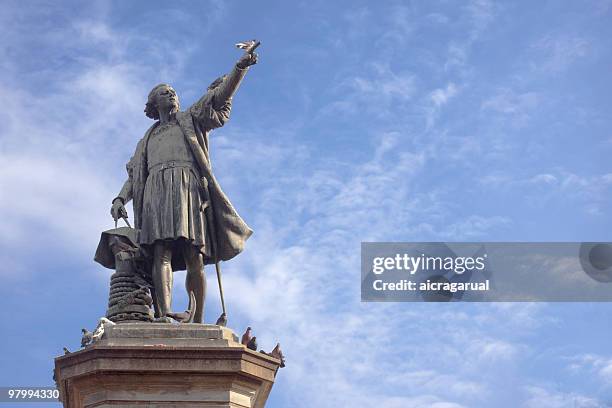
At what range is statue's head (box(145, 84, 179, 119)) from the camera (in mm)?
20219

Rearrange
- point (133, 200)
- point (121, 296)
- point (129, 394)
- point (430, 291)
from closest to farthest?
1. point (129, 394)
2. point (121, 296)
3. point (133, 200)
4. point (430, 291)

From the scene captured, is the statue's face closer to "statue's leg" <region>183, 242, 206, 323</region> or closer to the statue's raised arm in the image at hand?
the statue's raised arm

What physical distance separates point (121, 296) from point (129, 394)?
1992mm

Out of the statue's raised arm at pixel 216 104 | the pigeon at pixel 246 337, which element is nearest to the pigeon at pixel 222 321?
the pigeon at pixel 246 337

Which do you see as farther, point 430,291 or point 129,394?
point 430,291

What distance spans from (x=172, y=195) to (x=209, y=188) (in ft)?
2.12

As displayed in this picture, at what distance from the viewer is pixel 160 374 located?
673 inches

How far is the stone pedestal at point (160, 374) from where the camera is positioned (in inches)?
671

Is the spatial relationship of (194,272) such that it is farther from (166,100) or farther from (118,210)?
(166,100)

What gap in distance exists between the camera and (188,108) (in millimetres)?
20281

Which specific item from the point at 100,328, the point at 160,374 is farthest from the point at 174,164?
the point at 160,374

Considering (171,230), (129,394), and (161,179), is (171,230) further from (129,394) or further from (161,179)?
(129,394)

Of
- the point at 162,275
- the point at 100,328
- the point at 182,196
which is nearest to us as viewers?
the point at 100,328

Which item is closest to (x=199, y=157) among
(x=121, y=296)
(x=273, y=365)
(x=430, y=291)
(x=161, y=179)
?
(x=161, y=179)
